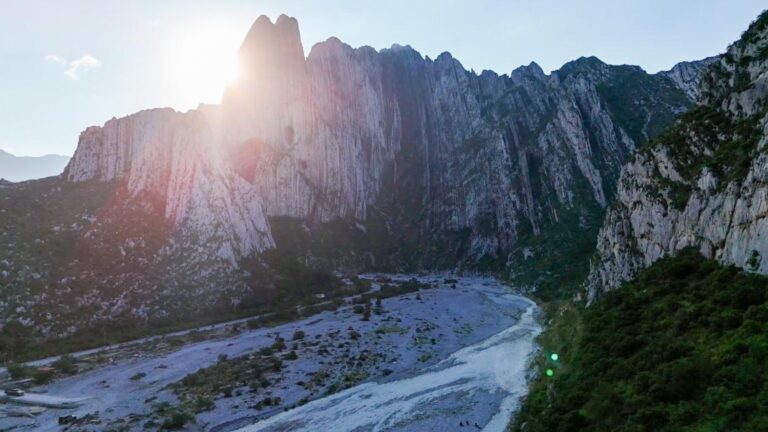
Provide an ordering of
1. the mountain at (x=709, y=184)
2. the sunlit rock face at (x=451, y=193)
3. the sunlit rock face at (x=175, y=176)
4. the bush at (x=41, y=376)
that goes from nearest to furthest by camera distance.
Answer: the mountain at (x=709, y=184), the bush at (x=41, y=376), the sunlit rock face at (x=175, y=176), the sunlit rock face at (x=451, y=193)

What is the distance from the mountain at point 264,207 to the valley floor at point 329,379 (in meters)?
18.2

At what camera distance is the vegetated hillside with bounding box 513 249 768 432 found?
18234 millimetres

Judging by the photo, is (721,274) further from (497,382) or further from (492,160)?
(492,160)

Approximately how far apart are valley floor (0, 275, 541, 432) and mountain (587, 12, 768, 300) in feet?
56.5

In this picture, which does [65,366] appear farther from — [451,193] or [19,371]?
[451,193]

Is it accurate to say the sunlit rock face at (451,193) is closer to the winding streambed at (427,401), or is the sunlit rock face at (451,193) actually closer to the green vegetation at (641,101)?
the green vegetation at (641,101)

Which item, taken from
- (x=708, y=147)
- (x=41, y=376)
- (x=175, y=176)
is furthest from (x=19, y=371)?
(x=708, y=147)

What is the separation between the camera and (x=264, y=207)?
166625 mm

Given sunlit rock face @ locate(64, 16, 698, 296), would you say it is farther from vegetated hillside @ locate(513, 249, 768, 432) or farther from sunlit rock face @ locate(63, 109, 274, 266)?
vegetated hillside @ locate(513, 249, 768, 432)

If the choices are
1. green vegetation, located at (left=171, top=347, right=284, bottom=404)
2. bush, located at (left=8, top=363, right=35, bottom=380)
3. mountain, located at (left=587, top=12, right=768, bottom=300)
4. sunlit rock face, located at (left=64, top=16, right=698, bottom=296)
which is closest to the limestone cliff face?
sunlit rock face, located at (left=64, top=16, right=698, bottom=296)

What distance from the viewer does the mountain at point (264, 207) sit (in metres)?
80.4

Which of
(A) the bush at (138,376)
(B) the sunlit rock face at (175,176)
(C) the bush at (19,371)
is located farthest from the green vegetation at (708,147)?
(B) the sunlit rock face at (175,176)

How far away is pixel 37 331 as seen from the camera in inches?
2643

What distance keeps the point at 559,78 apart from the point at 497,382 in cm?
17867
